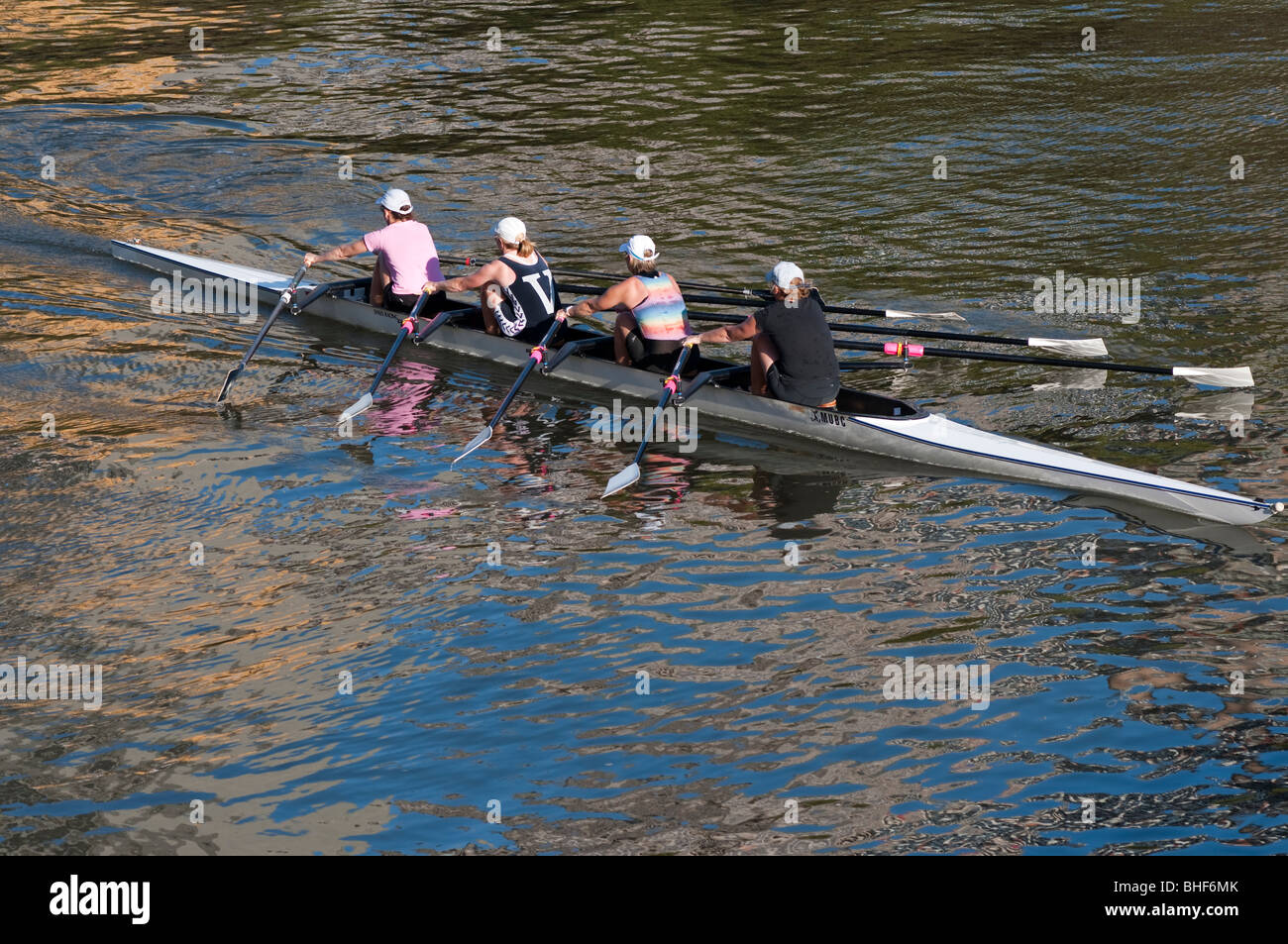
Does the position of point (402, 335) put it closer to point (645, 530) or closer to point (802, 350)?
point (802, 350)

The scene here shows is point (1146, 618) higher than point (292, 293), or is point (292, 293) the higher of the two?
point (292, 293)

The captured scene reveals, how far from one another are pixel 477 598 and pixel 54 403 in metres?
6.81

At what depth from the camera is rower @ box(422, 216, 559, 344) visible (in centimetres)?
1527

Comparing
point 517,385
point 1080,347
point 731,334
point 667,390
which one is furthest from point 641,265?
point 1080,347

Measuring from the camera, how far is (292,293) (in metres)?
16.6

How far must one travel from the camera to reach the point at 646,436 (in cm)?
1298

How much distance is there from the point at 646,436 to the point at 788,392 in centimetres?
151

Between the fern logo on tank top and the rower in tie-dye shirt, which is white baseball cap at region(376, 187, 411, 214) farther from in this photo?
the rower in tie-dye shirt

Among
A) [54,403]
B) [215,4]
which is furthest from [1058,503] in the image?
[215,4]

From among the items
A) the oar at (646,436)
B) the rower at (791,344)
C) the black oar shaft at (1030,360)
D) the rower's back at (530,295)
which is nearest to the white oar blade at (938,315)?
the black oar shaft at (1030,360)

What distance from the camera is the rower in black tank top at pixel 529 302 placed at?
1534cm
